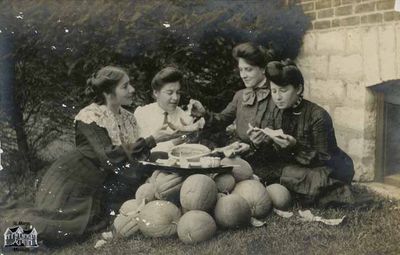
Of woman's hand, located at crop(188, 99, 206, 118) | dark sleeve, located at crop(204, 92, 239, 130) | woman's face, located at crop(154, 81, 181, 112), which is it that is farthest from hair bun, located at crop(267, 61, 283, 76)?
woman's face, located at crop(154, 81, 181, 112)

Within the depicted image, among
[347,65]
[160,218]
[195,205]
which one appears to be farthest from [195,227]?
[347,65]

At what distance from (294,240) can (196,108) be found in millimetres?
1231

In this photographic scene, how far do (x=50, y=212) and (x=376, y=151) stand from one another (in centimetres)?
252

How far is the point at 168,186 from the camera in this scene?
14.2 ft

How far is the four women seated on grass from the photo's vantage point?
14.3 feet

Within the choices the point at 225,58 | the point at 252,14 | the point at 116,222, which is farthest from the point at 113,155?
the point at 252,14

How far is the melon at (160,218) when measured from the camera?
4281 millimetres

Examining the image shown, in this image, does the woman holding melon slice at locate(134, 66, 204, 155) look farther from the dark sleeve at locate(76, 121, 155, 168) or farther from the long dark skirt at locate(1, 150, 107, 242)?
the long dark skirt at locate(1, 150, 107, 242)

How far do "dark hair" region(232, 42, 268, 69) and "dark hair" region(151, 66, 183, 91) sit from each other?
46 cm

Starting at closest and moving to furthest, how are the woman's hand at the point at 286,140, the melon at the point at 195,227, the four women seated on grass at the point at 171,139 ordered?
the melon at the point at 195,227 → the four women seated on grass at the point at 171,139 → the woman's hand at the point at 286,140

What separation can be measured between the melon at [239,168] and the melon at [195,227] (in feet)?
1.26

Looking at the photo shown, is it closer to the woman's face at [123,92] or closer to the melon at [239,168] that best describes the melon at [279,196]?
the melon at [239,168]

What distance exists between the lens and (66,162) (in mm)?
4422

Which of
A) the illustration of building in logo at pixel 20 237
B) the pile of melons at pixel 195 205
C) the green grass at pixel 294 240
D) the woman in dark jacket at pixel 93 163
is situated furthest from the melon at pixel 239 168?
the illustration of building in logo at pixel 20 237
